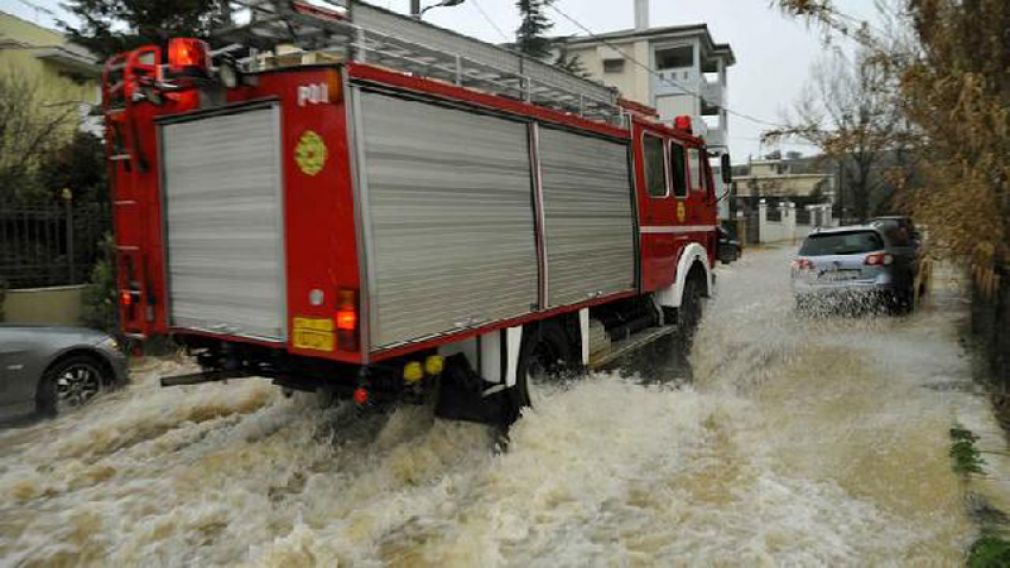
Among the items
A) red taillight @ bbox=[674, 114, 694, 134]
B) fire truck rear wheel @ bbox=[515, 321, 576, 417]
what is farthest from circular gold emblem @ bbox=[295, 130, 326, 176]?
red taillight @ bbox=[674, 114, 694, 134]

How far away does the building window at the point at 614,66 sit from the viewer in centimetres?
4109

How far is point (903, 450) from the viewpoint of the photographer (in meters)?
5.85

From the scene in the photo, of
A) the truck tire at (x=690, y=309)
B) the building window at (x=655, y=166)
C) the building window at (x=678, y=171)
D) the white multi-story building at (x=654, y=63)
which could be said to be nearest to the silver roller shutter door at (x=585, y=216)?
the building window at (x=655, y=166)

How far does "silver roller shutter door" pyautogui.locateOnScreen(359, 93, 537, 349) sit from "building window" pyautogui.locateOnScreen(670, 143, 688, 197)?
3359mm

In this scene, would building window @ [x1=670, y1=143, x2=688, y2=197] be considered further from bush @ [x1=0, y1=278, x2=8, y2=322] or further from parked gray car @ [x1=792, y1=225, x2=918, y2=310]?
bush @ [x1=0, y1=278, x2=8, y2=322]

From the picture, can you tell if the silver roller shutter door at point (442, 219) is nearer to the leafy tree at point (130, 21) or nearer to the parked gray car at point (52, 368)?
the parked gray car at point (52, 368)

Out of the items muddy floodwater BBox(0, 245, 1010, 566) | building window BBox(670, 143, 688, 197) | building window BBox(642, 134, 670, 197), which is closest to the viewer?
muddy floodwater BBox(0, 245, 1010, 566)

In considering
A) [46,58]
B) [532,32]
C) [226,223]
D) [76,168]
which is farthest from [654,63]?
[226,223]

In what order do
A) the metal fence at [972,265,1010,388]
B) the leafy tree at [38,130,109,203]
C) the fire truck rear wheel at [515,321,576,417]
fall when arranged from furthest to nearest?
the leafy tree at [38,130,109,203], the fire truck rear wheel at [515,321,576,417], the metal fence at [972,265,1010,388]

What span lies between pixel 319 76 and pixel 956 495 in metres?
4.65

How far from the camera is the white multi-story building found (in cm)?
3997

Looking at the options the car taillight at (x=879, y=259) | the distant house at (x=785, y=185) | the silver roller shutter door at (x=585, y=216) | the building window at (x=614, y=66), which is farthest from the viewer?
the distant house at (x=785, y=185)

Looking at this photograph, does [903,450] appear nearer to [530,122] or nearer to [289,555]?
[530,122]

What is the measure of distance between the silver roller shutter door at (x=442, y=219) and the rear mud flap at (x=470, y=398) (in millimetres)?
498
